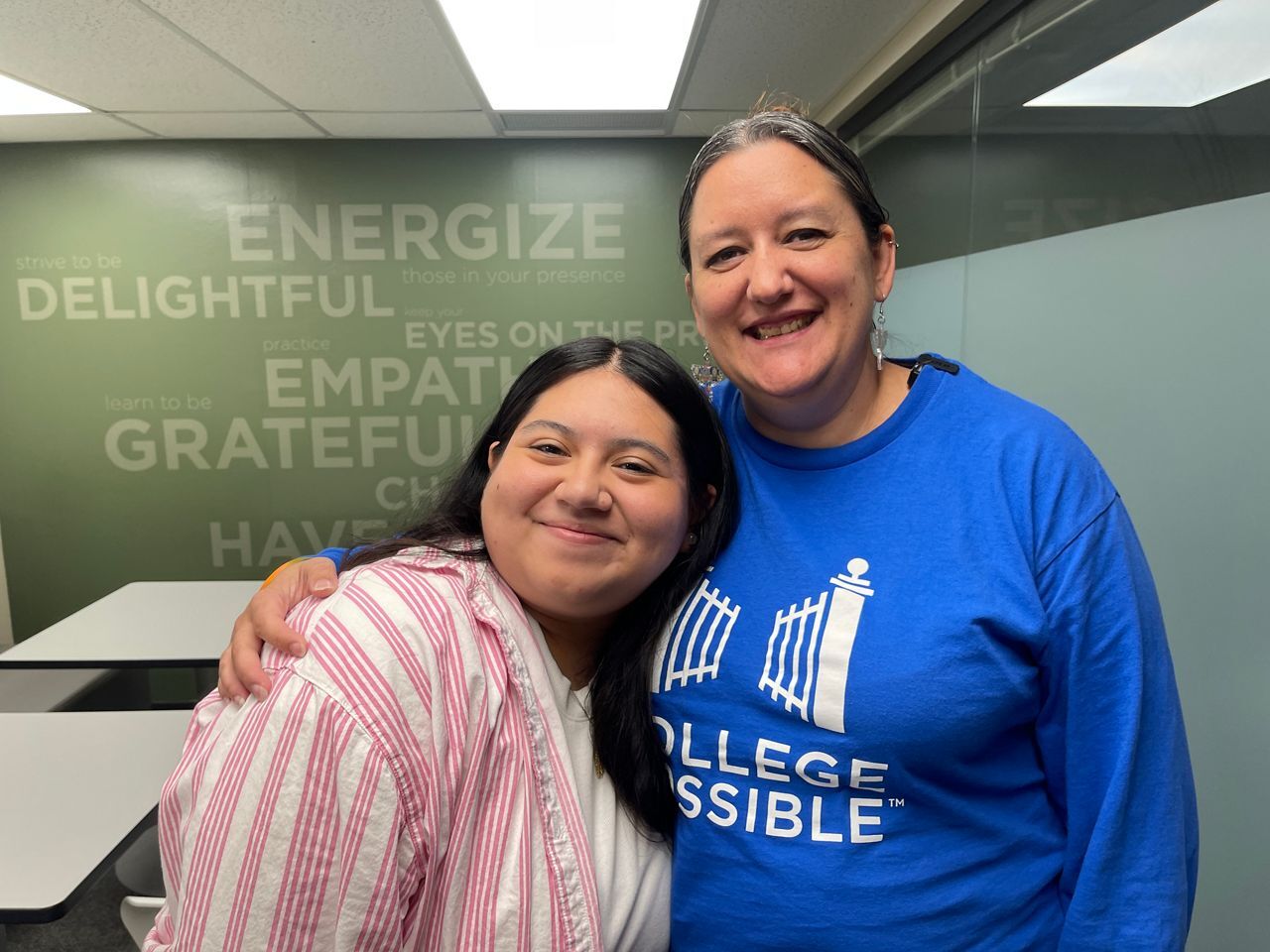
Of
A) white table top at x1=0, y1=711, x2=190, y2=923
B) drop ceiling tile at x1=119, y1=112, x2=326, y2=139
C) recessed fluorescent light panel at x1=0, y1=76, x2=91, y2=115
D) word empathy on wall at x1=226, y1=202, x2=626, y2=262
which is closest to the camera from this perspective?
white table top at x1=0, y1=711, x2=190, y2=923

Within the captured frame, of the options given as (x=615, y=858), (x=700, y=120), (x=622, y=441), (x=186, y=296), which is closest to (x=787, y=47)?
(x=700, y=120)

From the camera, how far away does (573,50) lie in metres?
2.72

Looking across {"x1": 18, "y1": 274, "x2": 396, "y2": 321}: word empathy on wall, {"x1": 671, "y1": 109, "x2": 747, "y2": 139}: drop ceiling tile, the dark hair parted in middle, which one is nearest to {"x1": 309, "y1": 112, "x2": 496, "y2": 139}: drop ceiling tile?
{"x1": 18, "y1": 274, "x2": 396, "y2": 321}: word empathy on wall

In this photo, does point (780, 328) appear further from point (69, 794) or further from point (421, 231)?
point (421, 231)

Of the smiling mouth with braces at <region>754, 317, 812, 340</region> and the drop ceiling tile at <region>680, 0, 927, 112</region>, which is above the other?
the drop ceiling tile at <region>680, 0, 927, 112</region>

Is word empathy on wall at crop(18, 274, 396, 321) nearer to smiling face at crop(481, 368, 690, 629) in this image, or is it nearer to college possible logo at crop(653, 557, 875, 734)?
smiling face at crop(481, 368, 690, 629)

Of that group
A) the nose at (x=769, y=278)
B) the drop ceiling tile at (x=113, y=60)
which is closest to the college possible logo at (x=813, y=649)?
the nose at (x=769, y=278)

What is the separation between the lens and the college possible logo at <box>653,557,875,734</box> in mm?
970

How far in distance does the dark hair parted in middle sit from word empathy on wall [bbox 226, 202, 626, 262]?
303 centimetres

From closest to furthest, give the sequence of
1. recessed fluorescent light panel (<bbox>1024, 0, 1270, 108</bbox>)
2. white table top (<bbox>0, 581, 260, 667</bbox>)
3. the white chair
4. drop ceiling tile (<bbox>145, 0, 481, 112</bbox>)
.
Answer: recessed fluorescent light panel (<bbox>1024, 0, 1270, 108</bbox>) → the white chair → drop ceiling tile (<bbox>145, 0, 481, 112</bbox>) → white table top (<bbox>0, 581, 260, 667</bbox>)

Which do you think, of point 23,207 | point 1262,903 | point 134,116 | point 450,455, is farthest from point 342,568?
point 23,207

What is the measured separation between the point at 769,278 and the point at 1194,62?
3.50 ft

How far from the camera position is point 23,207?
393cm

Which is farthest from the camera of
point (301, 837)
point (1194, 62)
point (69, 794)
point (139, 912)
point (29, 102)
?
point (29, 102)
